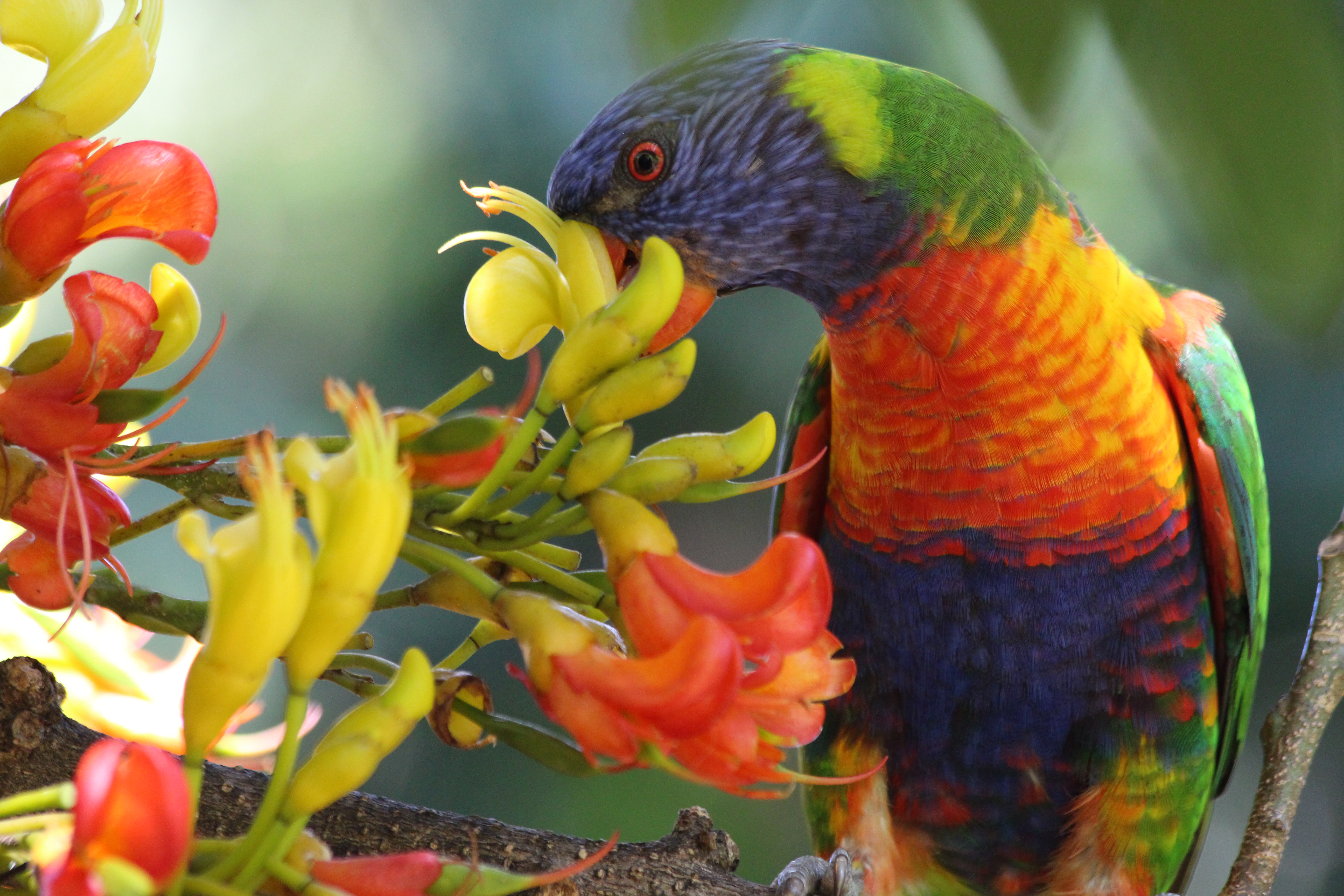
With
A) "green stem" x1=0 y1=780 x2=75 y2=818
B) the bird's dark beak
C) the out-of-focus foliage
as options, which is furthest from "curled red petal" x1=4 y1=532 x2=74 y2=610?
the out-of-focus foliage

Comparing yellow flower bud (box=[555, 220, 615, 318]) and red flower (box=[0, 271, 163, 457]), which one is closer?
red flower (box=[0, 271, 163, 457])

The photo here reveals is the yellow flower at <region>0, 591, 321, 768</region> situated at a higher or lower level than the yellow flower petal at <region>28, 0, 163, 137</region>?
lower

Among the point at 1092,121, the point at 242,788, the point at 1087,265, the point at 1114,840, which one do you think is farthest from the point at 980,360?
the point at 1092,121

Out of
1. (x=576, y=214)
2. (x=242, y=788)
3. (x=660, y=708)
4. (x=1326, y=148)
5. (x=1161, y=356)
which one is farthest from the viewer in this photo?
(x=1326, y=148)

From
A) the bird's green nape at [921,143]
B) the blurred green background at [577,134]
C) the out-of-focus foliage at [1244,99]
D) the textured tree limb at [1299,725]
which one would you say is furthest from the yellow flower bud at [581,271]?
the out-of-focus foliage at [1244,99]

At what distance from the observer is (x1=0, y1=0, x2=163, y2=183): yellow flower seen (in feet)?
0.98

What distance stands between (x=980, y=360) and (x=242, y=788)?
583 mm

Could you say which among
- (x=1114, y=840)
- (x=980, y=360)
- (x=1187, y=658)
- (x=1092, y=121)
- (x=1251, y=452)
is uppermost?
(x=1092, y=121)

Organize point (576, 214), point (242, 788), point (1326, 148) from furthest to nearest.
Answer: point (1326, 148), point (576, 214), point (242, 788)

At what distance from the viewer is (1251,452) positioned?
95 centimetres

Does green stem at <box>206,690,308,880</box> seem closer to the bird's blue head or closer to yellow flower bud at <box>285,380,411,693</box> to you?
yellow flower bud at <box>285,380,411,693</box>

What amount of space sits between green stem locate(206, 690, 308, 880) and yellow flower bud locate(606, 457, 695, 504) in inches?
4.3

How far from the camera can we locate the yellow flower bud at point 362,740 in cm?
22

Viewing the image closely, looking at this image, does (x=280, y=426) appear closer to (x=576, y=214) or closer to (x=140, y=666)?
(x=576, y=214)
